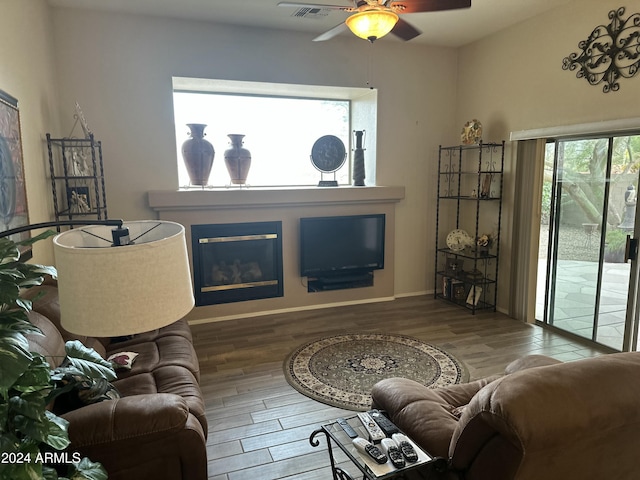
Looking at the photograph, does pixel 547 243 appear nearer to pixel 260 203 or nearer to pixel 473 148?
pixel 473 148

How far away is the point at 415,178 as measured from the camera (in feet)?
17.7

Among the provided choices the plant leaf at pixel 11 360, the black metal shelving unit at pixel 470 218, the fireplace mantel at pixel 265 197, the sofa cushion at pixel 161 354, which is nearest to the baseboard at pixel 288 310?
the black metal shelving unit at pixel 470 218

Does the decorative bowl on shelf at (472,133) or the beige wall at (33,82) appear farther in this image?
the decorative bowl on shelf at (472,133)

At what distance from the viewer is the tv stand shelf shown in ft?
16.4

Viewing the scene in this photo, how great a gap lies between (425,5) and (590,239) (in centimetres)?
266

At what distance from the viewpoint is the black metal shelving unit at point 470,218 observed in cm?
490

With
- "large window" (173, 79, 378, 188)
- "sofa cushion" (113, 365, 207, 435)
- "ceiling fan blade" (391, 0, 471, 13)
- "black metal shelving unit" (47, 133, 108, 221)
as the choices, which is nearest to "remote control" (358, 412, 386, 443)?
"sofa cushion" (113, 365, 207, 435)

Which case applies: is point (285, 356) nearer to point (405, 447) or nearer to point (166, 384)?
point (166, 384)

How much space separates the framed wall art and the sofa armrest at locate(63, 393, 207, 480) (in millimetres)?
1200

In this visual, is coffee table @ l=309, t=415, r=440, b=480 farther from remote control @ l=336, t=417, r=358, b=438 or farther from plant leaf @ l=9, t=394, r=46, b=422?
plant leaf @ l=9, t=394, r=46, b=422

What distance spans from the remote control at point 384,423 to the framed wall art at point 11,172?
2092 mm

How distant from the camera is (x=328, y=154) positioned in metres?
5.23

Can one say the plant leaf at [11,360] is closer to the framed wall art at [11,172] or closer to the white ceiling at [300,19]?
the framed wall art at [11,172]

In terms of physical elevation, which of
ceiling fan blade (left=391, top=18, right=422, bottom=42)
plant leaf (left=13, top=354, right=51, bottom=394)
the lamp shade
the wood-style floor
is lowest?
the wood-style floor
